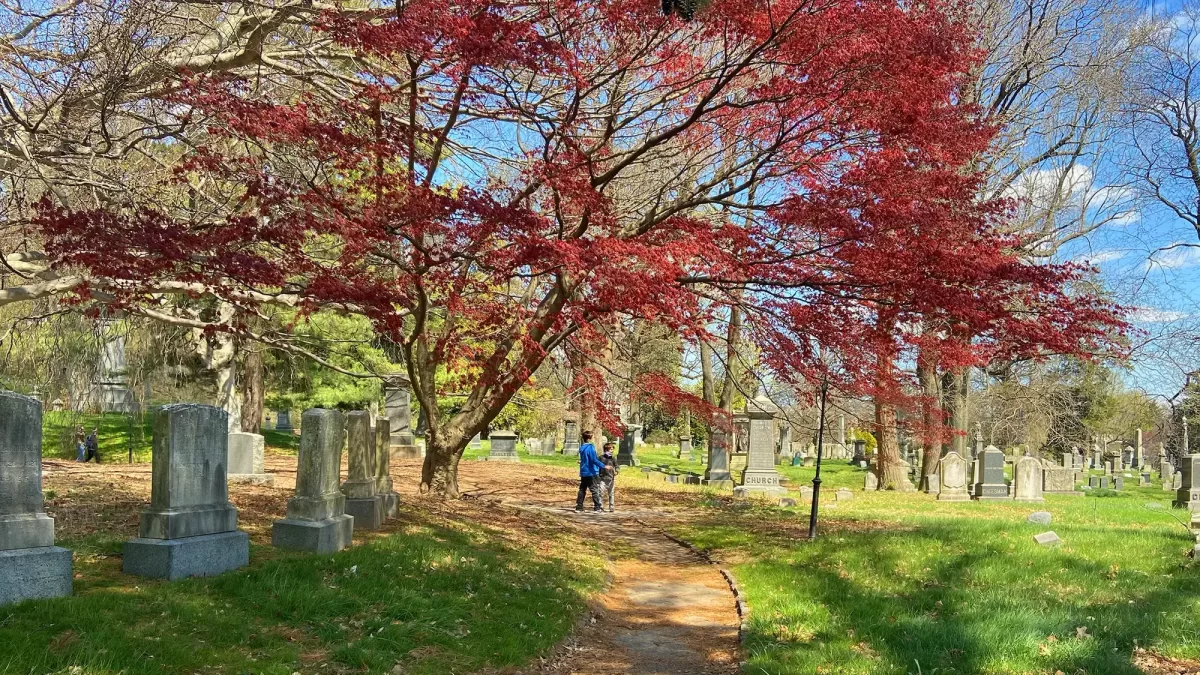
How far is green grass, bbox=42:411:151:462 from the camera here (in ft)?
80.5

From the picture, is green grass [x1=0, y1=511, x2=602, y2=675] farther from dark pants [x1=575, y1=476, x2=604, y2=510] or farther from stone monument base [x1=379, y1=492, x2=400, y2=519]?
dark pants [x1=575, y1=476, x2=604, y2=510]

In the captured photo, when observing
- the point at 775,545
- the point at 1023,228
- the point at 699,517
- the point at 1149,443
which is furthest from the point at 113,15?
the point at 1149,443

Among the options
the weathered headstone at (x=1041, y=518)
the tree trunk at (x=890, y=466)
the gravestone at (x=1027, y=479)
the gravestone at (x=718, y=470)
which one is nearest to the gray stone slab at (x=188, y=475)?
the weathered headstone at (x=1041, y=518)

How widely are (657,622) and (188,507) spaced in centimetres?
443

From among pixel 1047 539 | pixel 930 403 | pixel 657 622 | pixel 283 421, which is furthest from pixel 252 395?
pixel 283 421

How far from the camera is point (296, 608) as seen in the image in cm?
653

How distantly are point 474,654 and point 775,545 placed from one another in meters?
6.70

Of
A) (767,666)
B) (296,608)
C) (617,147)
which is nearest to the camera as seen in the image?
(767,666)

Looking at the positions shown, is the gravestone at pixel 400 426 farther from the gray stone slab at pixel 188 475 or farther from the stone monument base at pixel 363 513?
the gray stone slab at pixel 188 475

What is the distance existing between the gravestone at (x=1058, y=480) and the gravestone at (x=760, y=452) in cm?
1071

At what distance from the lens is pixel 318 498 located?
28.5ft

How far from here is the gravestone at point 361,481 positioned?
1037 cm

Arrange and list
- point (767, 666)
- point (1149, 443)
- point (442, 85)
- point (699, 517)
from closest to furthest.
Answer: point (767, 666)
point (442, 85)
point (699, 517)
point (1149, 443)

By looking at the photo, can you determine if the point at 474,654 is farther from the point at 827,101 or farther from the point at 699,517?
the point at 699,517
